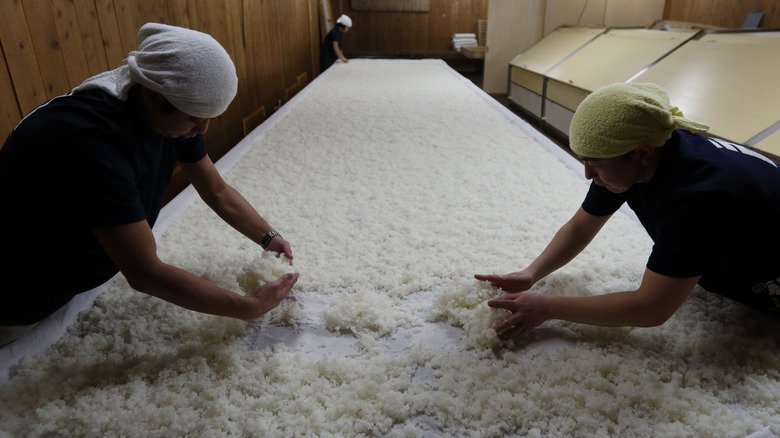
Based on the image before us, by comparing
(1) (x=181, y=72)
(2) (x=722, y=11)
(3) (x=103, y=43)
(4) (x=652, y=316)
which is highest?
(1) (x=181, y=72)

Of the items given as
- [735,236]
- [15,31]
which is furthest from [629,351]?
[15,31]

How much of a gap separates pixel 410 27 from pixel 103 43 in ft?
26.2

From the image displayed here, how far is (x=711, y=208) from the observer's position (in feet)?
3.01

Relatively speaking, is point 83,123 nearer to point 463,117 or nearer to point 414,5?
point 463,117

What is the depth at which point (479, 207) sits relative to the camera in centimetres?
216

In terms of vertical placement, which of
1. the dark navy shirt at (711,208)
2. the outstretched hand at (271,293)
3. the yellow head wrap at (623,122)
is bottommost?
the outstretched hand at (271,293)

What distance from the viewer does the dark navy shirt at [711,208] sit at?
924mm

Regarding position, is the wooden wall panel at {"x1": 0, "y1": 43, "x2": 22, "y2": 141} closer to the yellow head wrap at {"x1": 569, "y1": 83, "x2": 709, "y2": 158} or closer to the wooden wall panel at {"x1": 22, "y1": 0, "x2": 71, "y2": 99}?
the wooden wall panel at {"x1": 22, "y1": 0, "x2": 71, "y2": 99}

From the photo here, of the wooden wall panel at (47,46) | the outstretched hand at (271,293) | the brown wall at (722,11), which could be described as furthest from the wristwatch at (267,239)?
the brown wall at (722,11)

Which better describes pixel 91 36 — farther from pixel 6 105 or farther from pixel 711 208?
pixel 711 208

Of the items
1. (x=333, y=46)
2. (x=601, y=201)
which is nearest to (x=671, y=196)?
(x=601, y=201)

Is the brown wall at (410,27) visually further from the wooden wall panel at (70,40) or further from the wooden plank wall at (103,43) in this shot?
the wooden wall panel at (70,40)

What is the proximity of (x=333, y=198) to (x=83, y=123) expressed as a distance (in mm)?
1362

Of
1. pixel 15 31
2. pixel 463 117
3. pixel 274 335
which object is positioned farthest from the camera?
pixel 463 117
